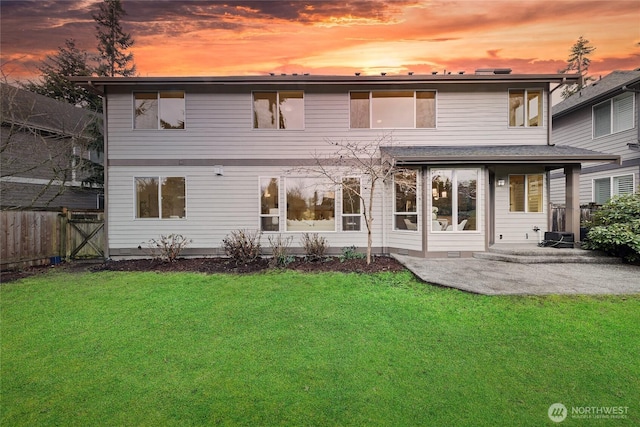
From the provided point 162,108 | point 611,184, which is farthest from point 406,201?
point 611,184

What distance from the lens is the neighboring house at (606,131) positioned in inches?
401

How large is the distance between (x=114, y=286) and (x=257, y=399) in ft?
17.8

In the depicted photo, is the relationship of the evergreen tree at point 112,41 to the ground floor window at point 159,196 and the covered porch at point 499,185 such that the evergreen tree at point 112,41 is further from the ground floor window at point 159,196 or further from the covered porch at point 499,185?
the covered porch at point 499,185

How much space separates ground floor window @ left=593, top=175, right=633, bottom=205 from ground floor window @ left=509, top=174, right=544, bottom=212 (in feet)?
11.4

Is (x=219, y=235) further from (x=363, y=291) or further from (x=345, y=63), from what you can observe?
(x=345, y=63)

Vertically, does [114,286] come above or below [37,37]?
below

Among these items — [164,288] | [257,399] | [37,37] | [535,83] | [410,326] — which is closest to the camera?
[257,399]

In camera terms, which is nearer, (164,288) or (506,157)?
(164,288)

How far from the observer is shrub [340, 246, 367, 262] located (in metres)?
8.27

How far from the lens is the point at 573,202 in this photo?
26.9 feet

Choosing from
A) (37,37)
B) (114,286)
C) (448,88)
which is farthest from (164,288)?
(37,37)

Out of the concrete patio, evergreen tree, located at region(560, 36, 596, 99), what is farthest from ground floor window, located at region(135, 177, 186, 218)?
evergreen tree, located at region(560, 36, 596, 99)

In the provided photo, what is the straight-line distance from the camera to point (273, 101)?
920cm

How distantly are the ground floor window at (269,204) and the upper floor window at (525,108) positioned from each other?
8.11 metres
